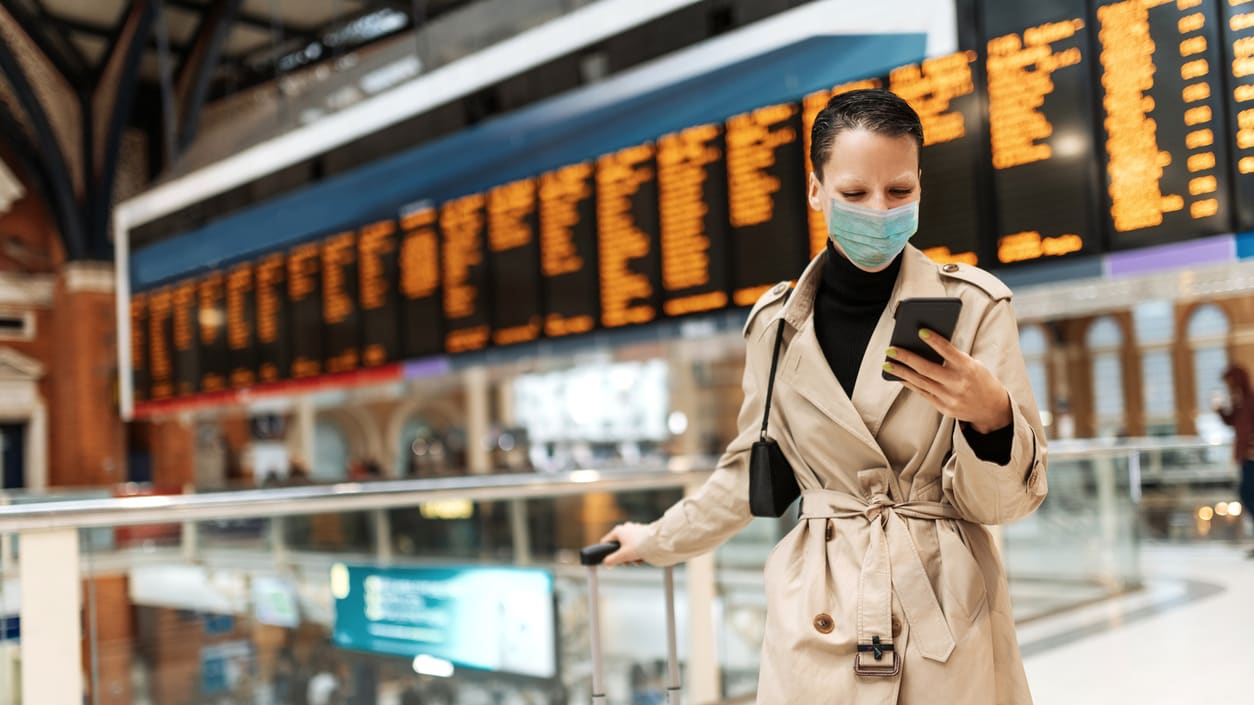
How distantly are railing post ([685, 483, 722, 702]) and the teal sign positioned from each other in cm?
92

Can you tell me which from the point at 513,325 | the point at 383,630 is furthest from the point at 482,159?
the point at 383,630

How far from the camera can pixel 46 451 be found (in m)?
21.7

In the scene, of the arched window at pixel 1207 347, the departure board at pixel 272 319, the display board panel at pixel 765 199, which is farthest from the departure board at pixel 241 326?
the arched window at pixel 1207 347

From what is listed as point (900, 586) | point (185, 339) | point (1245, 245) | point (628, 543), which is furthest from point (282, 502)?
point (185, 339)

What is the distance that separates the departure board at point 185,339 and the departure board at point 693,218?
20.0 feet

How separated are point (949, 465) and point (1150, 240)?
368cm

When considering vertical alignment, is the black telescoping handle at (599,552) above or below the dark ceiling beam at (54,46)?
below

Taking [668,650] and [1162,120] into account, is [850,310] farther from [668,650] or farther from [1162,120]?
[1162,120]

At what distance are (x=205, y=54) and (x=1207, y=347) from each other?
2120 cm

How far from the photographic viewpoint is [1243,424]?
6.94 m

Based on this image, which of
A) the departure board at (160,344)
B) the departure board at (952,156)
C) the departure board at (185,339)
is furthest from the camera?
the departure board at (160,344)

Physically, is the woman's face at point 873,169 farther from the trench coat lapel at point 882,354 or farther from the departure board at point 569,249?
the departure board at point 569,249

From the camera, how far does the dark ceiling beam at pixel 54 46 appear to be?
14539 millimetres

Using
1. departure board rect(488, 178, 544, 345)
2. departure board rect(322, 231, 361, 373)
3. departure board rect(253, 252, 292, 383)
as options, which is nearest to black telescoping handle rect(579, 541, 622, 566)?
departure board rect(488, 178, 544, 345)
